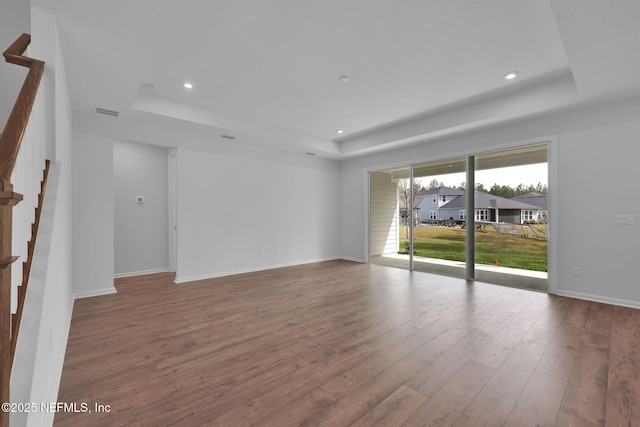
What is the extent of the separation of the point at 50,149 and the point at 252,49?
2.02 metres

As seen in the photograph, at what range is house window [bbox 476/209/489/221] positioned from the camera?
4.87 metres

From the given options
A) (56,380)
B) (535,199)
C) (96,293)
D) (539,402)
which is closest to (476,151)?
(535,199)

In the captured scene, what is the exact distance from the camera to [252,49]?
2.85m

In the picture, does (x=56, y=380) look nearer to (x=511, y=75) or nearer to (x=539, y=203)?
(x=511, y=75)

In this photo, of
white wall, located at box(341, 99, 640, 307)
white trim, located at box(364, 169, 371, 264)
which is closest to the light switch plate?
white wall, located at box(341, 99, 640, 307)

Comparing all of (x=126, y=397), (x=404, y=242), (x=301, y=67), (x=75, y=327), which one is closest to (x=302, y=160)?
(x=404, y=242)

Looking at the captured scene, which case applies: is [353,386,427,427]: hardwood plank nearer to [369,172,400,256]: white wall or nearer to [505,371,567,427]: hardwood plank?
[505,371,567,427]: hardwood plank

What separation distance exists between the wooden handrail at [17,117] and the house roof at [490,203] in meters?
5.61

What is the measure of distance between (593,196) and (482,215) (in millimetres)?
1451

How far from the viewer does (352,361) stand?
7.41ft

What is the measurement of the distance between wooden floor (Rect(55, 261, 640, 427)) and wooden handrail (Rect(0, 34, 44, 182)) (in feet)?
5.18

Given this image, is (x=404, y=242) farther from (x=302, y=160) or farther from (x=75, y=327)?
(x=75, y=327)

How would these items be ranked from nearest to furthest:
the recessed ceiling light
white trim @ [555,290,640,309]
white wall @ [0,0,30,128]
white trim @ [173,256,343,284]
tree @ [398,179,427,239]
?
1. white wall @ [0,0,30,128]
2. the recessed ceiling light
3. white trim @ [555,290,640,309]
4. white trim @ [173,256,343,284]
5. tree @ [398,179,427,239]

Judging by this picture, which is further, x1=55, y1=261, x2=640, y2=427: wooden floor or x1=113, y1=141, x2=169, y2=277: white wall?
x1=113, y1=141, x2=169, y2=277: white wall
